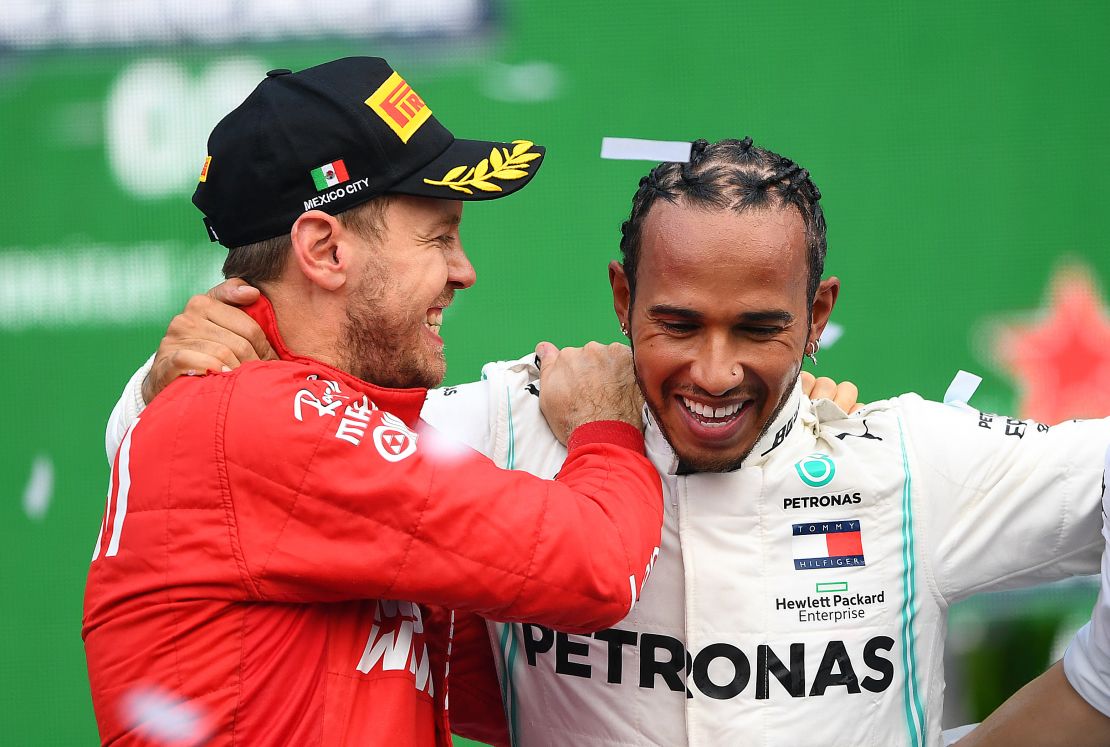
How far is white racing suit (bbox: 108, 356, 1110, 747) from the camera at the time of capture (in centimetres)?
154

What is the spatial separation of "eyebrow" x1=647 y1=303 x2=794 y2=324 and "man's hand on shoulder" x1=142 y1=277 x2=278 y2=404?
0.50 metres

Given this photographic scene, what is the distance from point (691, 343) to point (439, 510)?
0.39m

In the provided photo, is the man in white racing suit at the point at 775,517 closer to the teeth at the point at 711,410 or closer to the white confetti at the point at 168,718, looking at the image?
the teeth at the point at 711,410

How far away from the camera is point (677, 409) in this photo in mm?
1553

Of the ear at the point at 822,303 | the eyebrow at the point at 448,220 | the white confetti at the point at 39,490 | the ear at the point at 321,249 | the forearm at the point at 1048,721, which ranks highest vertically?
the eyebrow at the point at 448,220

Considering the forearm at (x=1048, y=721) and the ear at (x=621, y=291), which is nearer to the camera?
the forearm at (x=1048, y=721)

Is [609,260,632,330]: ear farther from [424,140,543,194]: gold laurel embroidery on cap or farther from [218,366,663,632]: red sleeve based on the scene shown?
[218,366,663,632]: red sleeve

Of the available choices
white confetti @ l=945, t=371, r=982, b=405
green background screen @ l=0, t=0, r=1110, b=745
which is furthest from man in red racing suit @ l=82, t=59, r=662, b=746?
green background screen @ l=0, t=0, r=1110, b=745

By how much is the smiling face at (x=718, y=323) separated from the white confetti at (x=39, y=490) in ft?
5.76

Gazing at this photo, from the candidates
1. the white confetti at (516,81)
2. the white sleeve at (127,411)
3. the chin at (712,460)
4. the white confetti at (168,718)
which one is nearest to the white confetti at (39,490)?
the white sleeve at (127,411)

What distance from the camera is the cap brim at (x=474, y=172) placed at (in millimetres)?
1561

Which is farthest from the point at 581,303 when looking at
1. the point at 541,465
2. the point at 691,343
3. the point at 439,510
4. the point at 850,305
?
the point at 439,510

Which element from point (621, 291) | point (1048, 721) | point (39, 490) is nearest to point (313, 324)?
point (621, 291)

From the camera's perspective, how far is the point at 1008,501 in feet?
5.09
